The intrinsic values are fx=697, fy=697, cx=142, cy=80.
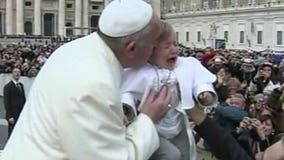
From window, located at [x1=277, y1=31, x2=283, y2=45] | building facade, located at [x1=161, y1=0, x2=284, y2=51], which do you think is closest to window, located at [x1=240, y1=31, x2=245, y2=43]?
building facade, located at [x1=161, y1=0, x2=284, y2=51]

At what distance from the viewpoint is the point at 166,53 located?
244cm

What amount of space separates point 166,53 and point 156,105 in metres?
0.37

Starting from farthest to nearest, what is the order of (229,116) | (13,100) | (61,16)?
(61,16), (13,100), (229,116)

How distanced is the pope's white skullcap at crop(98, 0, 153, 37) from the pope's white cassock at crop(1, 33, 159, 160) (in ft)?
0.16

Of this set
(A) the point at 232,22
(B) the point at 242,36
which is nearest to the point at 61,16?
(A) the point at 232,22

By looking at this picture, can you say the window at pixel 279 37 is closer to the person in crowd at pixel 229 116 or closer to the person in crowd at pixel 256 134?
the person in crowd at pixel 229 116

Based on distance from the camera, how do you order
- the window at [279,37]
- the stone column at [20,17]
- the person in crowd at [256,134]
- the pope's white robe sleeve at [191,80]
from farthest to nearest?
the stone column at [20,17] < the window at [279,37] < the person in crowd at [256,134] < the pope's white robe sleeve at [191,80]

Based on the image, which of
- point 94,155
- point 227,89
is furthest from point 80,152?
point 227,89

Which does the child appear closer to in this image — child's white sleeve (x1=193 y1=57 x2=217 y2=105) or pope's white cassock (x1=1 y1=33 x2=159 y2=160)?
child's white sleeve (x1=193 y1=57 x2=217 y2=105)

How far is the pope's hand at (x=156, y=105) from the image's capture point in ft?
6.86

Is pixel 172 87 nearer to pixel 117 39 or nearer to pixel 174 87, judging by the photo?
pixel 174 87

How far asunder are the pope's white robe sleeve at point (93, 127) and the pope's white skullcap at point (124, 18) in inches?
7.1

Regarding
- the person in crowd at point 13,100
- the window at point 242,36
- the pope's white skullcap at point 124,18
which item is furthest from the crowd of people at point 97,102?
the window at point 242,36

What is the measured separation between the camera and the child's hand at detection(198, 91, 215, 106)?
2.55 metres
